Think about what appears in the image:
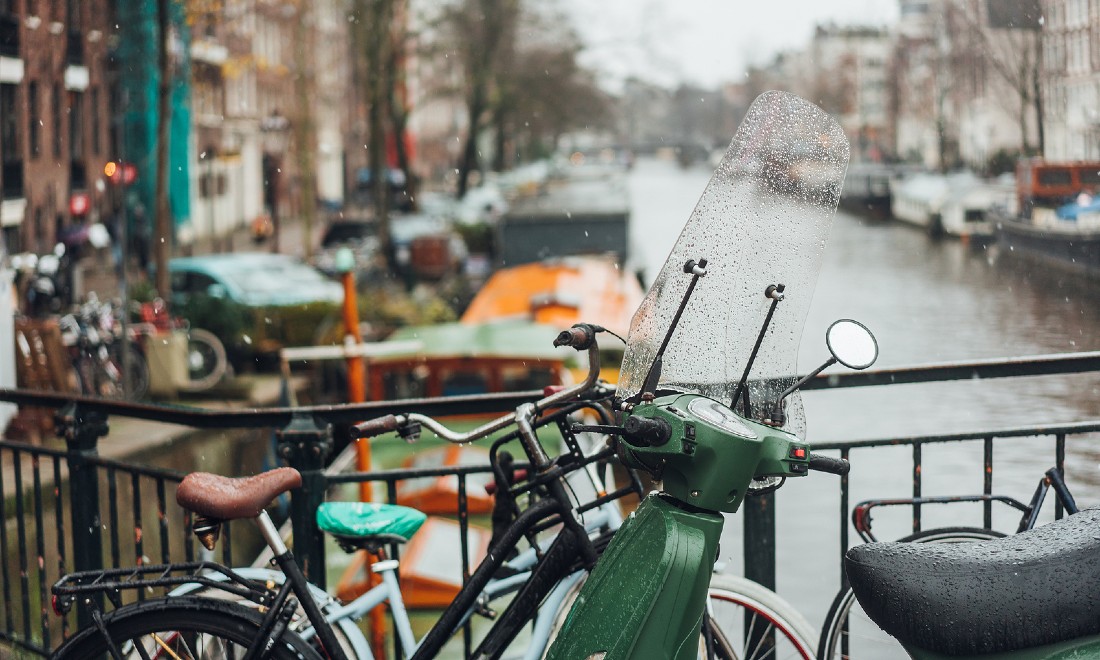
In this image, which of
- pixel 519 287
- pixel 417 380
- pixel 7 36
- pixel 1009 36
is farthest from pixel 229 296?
pixel 1009 36

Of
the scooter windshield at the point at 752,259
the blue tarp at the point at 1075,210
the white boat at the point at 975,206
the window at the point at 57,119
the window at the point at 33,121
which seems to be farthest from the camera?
the window at the point at 57,119

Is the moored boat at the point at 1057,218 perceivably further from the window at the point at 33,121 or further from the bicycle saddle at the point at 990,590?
the window at the point at 33,121

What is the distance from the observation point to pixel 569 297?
1356 centimetres

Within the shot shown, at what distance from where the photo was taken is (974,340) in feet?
25.2

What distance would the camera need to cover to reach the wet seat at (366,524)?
2.72 metres

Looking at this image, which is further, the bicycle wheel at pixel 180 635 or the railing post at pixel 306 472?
the railing post at pixel 306 472

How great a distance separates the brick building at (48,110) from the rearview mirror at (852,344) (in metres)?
5.63

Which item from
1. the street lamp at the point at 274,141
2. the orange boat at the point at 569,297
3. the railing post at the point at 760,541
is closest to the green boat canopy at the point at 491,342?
the orange boat at the point at 569,297

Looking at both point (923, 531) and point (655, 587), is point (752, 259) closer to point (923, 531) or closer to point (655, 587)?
point (655, 587)

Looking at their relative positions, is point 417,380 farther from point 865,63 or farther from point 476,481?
point 865,63

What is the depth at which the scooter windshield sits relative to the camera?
8.04 feet

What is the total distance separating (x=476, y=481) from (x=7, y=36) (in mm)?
4183

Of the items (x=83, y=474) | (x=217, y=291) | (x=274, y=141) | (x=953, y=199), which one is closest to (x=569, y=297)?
(x=217, y=291)

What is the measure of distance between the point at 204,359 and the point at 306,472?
1164 centimetres
